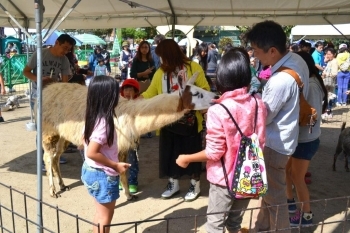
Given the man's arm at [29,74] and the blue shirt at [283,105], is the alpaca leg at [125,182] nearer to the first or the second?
the man's arm at [29,74]

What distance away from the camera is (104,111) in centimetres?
237

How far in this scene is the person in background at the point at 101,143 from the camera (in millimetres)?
2338

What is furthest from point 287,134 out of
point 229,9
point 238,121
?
point 229,9

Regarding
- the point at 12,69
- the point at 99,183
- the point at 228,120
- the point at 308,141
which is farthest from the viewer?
the point at 12,69

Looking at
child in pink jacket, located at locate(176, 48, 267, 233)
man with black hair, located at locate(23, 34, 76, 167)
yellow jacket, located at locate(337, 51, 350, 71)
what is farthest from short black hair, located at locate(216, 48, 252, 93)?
yellow jacket, located at locate(337, 51, 350, 71)

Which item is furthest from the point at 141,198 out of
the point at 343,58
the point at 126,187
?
the point at 343,58

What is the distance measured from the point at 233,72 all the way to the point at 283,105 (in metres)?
0.56

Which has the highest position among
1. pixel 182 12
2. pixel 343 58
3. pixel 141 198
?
pixel 182 12

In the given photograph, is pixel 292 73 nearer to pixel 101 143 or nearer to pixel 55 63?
pixel 101 143

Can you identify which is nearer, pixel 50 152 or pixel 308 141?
pixel 308 141

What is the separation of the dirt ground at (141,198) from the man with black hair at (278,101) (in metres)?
0.39

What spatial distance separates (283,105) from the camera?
2361mm

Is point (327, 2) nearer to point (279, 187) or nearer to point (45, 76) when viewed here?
point (279, 187)

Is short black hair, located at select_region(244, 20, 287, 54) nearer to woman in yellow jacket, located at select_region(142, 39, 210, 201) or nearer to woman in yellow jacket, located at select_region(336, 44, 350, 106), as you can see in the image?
woman in yellow jacket, located at select_region(142, 39, 210, 201)
